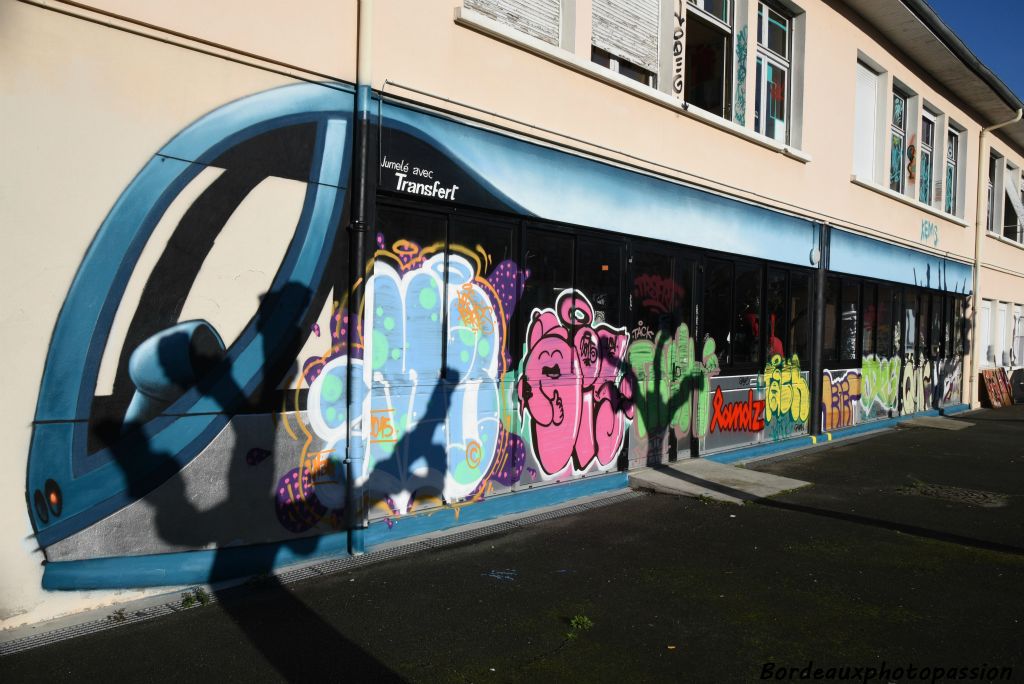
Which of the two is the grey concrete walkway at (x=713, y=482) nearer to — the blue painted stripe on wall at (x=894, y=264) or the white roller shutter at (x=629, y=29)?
the white roller shutter at (x=629, y=29)

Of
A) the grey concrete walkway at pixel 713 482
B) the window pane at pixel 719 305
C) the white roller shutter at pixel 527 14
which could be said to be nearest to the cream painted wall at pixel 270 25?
the white roller shutter at pixel 527 14

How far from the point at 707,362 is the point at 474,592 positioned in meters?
5.51

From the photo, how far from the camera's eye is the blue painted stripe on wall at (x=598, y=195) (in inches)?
245

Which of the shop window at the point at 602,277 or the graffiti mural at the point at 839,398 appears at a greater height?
the shop window at the point at 602,277

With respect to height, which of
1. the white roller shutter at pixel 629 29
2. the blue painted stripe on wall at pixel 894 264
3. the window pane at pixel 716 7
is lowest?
the blue painted stripe on wall at pixel 894 264

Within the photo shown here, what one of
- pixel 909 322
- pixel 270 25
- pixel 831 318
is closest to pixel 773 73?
pixel 831 318

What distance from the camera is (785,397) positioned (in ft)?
Result: 36.2

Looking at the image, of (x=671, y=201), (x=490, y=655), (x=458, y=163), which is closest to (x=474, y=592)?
(x=490, y=655)

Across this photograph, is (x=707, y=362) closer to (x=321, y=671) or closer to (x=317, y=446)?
(x=317, y=446)

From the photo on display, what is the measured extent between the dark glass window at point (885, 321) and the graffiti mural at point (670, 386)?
19.7 feet

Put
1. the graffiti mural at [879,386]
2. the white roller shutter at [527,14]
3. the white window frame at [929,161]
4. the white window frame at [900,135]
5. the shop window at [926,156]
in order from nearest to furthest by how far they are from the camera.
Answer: the white roller shutter at [527,14], the graffiti mural at [879,386], the white window frame at [900,135], the white window frame at [929,161], the shop window at [926,156]

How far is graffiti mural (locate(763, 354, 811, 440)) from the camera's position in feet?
35.0

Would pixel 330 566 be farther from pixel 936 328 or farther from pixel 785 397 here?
pixel 936 328

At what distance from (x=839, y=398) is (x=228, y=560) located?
10.5 m
